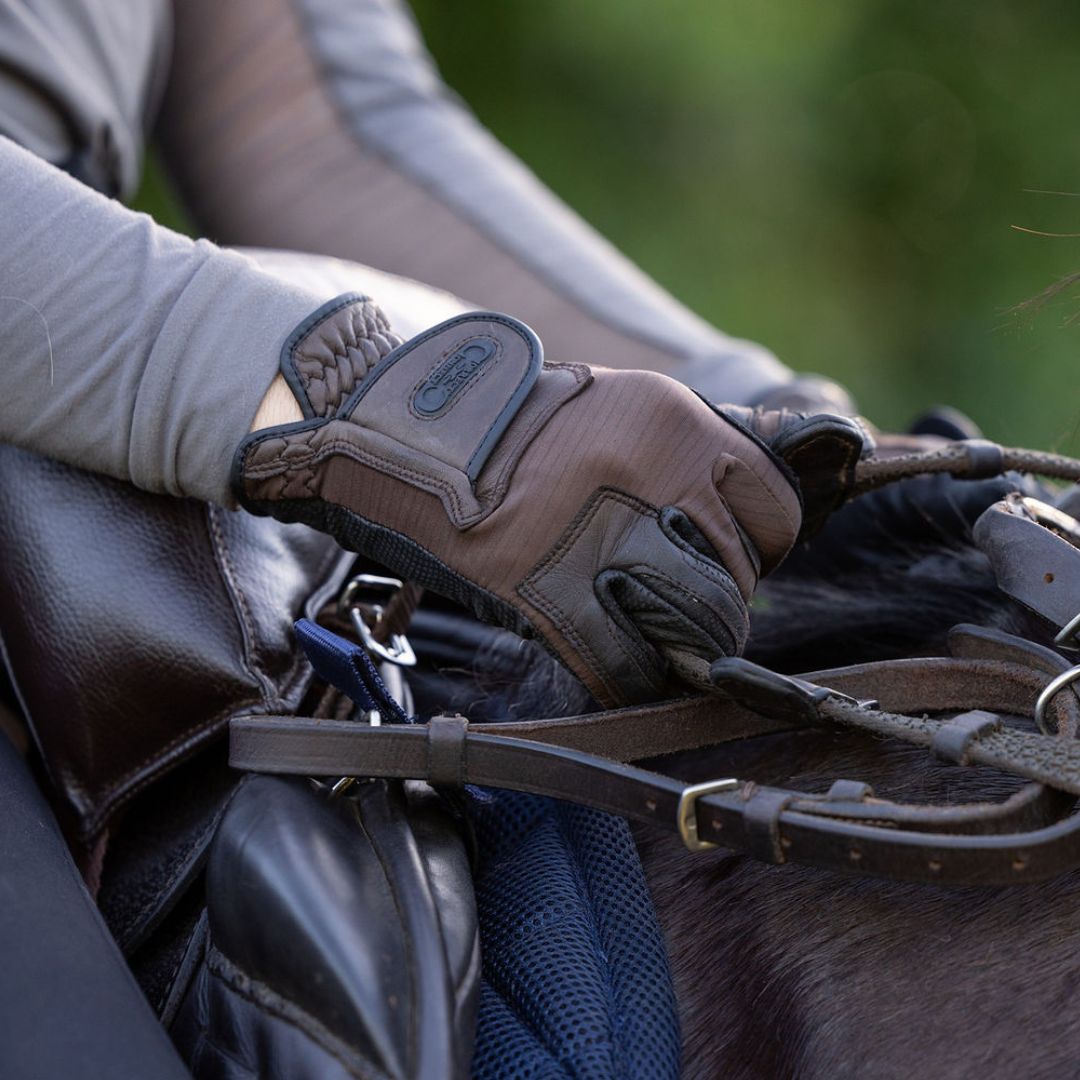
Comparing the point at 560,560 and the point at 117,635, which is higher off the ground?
the point at 560,560

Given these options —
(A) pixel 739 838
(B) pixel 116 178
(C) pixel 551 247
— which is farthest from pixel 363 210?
(A) pixel 739 838

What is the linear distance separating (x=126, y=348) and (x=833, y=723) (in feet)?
1.57

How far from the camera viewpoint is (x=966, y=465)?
0.91 m

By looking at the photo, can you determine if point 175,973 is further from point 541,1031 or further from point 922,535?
point 922,535

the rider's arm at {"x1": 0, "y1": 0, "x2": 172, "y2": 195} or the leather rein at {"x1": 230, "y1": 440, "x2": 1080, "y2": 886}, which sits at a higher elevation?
the rider's arm at {"x1": 0, "y1": 0, "x2": 172, "y2": 195}

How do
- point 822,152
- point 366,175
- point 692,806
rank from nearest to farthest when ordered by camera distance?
point 692,806 → point 366,175 → point 822,152

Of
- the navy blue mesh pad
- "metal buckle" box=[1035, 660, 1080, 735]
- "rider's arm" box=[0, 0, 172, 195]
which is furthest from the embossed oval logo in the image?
"rider's arm" box=[0, 0, 172, 195]

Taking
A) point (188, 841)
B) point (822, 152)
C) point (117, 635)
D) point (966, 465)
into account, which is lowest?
point (188, 841)

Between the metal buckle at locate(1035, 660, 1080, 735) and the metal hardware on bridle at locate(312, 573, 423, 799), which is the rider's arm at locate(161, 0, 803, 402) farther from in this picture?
the metal buckle at locate(1035, 660, 1080, 735)

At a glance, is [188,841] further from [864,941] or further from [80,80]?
[80,80]

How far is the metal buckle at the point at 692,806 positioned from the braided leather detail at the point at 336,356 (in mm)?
316

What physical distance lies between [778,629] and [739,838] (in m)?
0.29

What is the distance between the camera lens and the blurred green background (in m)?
3.87

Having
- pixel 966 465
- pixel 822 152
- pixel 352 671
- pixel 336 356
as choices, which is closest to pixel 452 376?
pixel 336 356
